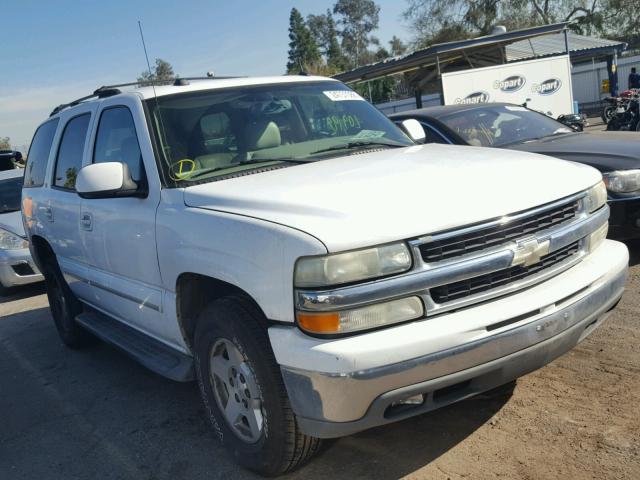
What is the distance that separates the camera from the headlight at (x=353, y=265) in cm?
248

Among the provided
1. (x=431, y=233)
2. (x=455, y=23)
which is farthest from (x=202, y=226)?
(x=455, y=23)

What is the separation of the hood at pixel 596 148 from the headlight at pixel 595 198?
7.33ft

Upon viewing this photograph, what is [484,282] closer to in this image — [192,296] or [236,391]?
[236,391]

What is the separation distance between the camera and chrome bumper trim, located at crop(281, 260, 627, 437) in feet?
8.04

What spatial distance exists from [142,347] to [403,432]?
5.62 ft

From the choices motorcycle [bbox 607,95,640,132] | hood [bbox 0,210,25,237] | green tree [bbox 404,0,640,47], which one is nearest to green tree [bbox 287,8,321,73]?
green tree [bbox 404,0,640,47]

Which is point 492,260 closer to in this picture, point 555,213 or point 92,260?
point 555,213

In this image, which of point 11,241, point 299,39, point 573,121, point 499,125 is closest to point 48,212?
point 11,241

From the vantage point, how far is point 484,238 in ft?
8.68

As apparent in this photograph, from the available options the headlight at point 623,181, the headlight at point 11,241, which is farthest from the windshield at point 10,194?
the headlight at point 623,181

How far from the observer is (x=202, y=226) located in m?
3.06

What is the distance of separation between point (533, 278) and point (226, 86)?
7.47 ft

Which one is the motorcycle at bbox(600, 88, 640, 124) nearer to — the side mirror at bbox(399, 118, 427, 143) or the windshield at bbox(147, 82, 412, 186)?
the side mirror at bbox(399, 118, 427, 143)

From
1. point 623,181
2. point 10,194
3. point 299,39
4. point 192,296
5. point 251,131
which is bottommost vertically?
point 623,181
